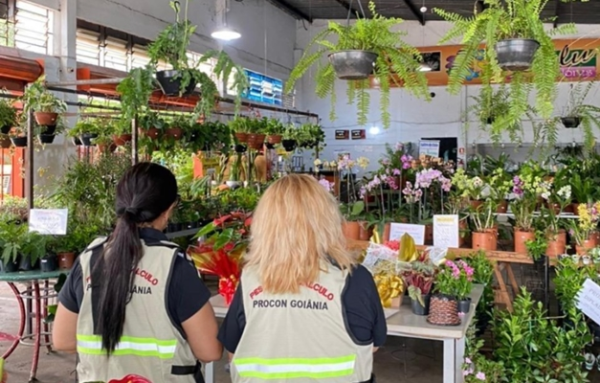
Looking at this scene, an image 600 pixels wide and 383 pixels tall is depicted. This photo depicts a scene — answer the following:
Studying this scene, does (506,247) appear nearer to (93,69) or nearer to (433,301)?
(433,301)

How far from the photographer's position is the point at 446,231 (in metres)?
3.67

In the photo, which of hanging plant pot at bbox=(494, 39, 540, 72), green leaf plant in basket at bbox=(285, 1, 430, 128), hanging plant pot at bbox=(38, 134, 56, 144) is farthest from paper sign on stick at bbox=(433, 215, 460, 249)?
hanging plant pot at bbox=(38, 134, 56, 144)

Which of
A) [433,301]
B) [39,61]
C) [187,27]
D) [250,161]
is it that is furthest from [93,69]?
[433,301]

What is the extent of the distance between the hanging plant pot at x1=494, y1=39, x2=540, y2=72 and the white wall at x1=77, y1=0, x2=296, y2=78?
740 centimetres

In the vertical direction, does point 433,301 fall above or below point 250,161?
below

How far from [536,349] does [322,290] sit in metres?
1.94

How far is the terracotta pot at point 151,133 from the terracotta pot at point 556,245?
3.75m

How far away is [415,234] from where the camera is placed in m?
3.63

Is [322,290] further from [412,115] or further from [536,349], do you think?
[412,115]

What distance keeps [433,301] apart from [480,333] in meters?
1.78

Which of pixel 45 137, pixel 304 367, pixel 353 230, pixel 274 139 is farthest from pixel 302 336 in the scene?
pixel 274 139

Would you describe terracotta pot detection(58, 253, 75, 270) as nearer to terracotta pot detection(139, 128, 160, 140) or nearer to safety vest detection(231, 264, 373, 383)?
terracotta pot detection(139, 128, 160, 140)

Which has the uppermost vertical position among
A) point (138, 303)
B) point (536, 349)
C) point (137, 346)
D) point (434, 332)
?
point (138, 303)

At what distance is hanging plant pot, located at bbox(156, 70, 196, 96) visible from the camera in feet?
12.2
